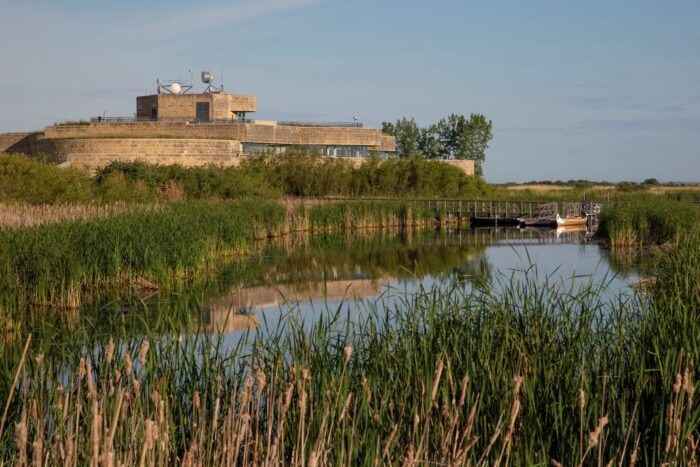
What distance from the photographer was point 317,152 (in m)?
49.4

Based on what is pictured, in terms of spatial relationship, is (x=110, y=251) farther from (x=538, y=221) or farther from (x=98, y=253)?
(x=538, y=221)

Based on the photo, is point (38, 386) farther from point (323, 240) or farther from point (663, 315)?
point (323, 240)

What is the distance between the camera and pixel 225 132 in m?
48.8

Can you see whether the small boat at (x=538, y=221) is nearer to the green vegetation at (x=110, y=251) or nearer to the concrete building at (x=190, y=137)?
the concrete building at (x=190, y=137)

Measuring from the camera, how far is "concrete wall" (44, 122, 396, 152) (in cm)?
4884

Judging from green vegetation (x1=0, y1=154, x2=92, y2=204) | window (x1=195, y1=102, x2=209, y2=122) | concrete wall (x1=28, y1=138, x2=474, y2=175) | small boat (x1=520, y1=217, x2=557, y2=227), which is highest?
window (x1=195, y1=102, x2=209, y2=122)

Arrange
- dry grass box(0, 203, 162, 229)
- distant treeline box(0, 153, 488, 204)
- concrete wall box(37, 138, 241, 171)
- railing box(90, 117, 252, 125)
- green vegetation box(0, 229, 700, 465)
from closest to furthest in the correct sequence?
green vegetation box(0, 229, 700, 465)
dry grass box(0, 203, 162, 229)
distant treeline box(0, 153, 488, 204)
concrete wall box(37, 138, 241, 171)
railing box(90, 117, 252, 125)

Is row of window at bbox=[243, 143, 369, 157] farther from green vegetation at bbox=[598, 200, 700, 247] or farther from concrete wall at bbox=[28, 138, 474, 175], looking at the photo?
green vegetation at bbox=[598, 200, 700, 247]

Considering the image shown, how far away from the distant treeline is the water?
639 cm

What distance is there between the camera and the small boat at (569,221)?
3851cm

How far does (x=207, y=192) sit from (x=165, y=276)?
1994 cm

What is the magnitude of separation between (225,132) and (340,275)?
3078cm

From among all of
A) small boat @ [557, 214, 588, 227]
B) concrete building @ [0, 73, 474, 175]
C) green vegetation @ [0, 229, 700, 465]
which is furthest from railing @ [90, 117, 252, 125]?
green vegetation @ [0, 229, 700, 465]

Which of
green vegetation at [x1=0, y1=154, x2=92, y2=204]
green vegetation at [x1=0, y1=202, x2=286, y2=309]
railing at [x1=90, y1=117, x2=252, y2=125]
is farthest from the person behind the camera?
railing at [x1=90, y1=117, x2=252, y2=125]
